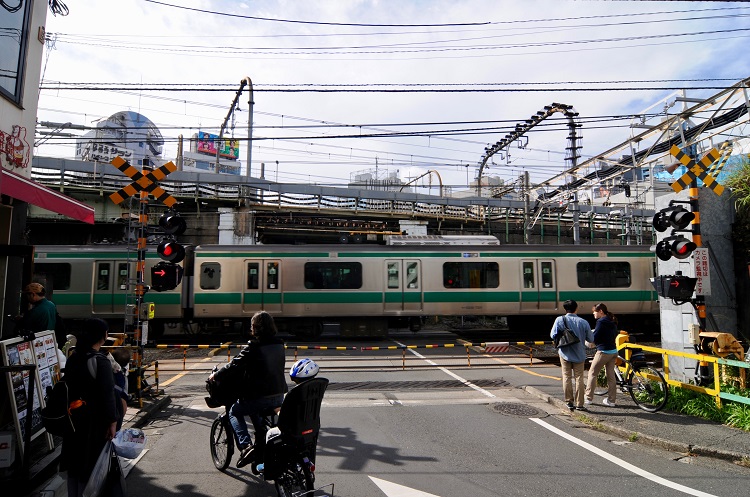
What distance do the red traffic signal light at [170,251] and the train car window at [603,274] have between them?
13167 millimetres

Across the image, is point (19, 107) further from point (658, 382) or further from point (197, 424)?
point (658, 382)

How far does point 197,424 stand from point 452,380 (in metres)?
5.19

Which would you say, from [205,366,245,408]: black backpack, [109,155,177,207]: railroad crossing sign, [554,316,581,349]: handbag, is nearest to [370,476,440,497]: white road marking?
[205,366,245,408]: black backpack

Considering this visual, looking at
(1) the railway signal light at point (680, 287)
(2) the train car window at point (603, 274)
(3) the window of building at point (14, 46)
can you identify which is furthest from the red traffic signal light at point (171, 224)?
(2) the train car window at point (603, 274)

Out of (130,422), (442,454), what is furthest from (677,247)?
(130,422)

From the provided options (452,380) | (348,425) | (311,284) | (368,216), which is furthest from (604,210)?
(348,425)

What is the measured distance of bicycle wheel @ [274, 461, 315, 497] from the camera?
13.0ft

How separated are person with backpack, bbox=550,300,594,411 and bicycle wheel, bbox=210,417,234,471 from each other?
490cm

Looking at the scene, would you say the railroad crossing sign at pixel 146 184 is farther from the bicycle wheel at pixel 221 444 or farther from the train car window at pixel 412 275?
the train car window at pixel 412 275

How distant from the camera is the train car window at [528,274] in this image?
1612 centimetres

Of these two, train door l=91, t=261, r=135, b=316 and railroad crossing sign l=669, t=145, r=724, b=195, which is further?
train door l=91, t=261, r=135, b=316

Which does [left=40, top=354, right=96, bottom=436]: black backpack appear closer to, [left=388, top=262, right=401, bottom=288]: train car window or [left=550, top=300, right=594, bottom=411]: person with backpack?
[left=550, top=300, right=594, bottom=411]: person with backpack

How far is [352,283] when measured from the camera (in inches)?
619

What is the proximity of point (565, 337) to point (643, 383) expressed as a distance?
180 cm
